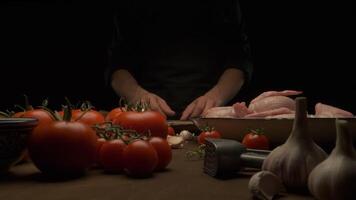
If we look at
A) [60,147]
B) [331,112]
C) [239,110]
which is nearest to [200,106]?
[239,110]

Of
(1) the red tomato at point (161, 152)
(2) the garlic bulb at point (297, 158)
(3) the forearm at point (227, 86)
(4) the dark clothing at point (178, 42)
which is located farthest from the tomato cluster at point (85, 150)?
(4) the dark clothing at point (178, 42)

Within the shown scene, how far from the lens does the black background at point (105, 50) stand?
11.0 ft

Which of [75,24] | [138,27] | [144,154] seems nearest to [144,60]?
[138,27]

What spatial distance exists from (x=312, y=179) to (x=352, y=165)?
0.19 ft

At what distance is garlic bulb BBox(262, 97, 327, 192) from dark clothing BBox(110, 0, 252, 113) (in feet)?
6.36

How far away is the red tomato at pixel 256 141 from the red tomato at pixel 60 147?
1.38 ft

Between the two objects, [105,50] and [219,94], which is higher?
[105,50]

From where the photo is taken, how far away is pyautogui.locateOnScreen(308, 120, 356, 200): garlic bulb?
0.56 metres

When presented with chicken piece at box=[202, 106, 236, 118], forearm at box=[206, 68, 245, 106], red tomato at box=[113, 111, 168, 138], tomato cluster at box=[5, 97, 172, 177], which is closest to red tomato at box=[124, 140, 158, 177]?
tomato cluster at box=[5, 97, 172, 177]

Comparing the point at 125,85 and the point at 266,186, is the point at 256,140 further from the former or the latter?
the point at 125,85

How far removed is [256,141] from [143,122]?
0.28 metres

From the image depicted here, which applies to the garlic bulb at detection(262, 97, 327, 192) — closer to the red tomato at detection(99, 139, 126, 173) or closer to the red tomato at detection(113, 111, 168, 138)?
the red tomato at detection(99, 139, 126, 173)

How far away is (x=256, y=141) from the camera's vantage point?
1089 mm

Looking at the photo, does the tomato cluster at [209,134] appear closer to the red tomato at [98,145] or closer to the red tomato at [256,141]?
the red tomato at [256,141]
